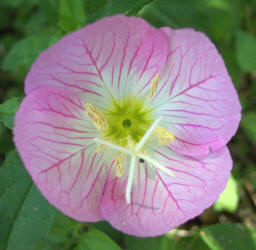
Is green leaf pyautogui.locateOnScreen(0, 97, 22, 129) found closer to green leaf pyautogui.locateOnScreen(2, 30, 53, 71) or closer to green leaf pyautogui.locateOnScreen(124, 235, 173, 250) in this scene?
green leaf pyautogui.locateOnScreen(2, 30, 53, 71)

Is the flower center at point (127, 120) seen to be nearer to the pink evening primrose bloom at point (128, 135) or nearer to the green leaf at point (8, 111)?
the pink evening primrose bloom at point (128, 135)

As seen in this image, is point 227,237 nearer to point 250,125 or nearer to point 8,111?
point 250,125

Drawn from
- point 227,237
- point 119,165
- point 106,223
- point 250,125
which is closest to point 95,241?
point 106,223

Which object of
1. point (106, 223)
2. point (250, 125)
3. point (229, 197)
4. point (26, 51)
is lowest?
point (106, 223)

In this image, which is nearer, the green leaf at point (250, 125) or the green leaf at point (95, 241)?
the green leaf at point (95, 241)

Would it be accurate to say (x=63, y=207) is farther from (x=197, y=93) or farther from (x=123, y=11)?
(x=123, y=11)

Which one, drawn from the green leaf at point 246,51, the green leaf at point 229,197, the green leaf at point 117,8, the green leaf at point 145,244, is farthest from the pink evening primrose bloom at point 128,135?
the green leaf at point 246,51

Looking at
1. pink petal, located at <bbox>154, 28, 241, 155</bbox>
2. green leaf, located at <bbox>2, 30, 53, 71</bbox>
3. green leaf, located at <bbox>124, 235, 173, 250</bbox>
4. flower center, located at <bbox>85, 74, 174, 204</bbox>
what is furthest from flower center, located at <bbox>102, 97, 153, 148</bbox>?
green leaf, located at <bbox>2, 30, 53, 71</bbox>

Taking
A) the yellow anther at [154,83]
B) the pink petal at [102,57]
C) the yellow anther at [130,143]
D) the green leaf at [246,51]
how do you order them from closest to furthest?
the pink petal at [102,57] < the yellow anther at [154,83] < the yellow anther at [130,143] < the green leaf at [246,51]
